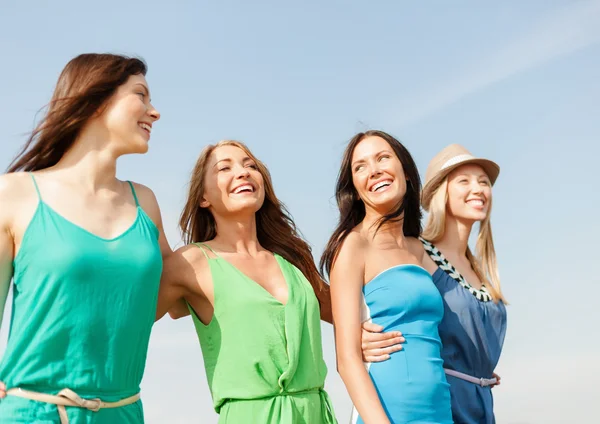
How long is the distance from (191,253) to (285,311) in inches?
29.1

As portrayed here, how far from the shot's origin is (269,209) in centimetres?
606

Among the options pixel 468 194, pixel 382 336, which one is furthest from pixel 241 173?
pixel 468 194

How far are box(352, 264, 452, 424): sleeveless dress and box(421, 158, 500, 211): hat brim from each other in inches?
52.5

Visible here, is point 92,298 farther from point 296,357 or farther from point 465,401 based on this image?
point 465,401

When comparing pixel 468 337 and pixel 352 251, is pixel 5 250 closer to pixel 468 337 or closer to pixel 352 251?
pixel 352 251

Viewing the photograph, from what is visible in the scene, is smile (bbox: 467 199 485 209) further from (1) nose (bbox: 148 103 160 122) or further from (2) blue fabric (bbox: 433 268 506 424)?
(1) nose (bbox: 148 103 160 122)

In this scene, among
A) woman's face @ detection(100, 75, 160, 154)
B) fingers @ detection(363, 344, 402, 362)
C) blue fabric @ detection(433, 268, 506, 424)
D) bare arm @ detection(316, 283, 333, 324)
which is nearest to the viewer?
woman's face @ detection(100, 75, 160, 154)

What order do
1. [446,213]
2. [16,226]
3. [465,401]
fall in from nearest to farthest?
[16,226]
[465,401]
[446,213]

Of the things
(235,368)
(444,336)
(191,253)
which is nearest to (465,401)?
(444,336)

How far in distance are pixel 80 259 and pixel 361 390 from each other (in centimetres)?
193

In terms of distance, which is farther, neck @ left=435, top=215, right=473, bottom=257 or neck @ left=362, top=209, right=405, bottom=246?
neck @ left=435, top=215, right=473, bottom=257

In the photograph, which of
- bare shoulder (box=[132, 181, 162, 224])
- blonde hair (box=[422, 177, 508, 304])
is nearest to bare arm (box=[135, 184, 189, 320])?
bare shoulder (box=[132, 181, 162, 224])

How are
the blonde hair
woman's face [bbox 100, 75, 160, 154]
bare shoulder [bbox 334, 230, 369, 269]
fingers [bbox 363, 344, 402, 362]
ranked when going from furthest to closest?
the blonde hair, bare shoulder [bbox 334, 230, 369, 269], fingers [bbox 363, 344, 402, 362], woman's face [bbox 100, 75, 160, 154]

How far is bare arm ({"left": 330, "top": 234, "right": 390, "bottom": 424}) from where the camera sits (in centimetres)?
518
